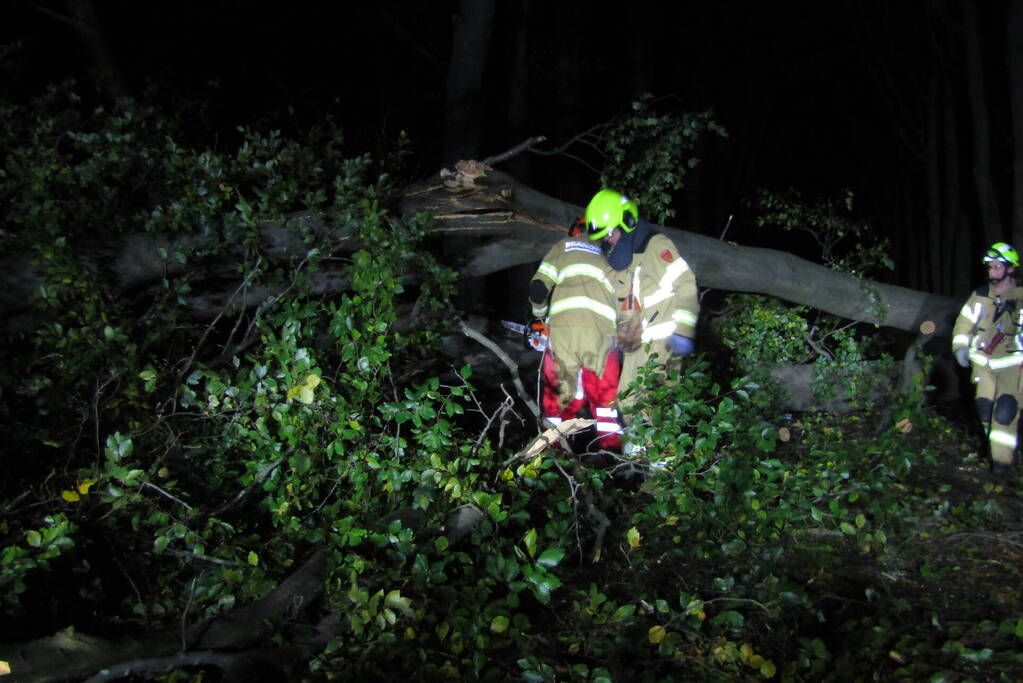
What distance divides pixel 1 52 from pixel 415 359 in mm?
4355

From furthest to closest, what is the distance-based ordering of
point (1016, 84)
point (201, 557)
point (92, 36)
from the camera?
point (92, 36) → point (1016, 84) → point (201, 557)

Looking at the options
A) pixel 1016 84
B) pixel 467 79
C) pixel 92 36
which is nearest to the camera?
pixel 1016 84

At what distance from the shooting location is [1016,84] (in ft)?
22.1

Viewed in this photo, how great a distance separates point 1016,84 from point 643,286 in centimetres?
475

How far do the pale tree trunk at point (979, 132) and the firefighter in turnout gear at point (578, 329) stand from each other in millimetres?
6481

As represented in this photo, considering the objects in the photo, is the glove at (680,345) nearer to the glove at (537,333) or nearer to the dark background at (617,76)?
the glove at (537,333)

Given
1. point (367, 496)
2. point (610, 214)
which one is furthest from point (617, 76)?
point (367, 496)

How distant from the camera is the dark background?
29.1 ft

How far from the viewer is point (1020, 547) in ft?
12.3

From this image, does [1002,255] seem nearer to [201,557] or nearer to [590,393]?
[590,393]

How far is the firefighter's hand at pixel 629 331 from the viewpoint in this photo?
→ 5.00m

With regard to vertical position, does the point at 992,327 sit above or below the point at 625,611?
above

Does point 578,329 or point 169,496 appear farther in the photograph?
point 578,329

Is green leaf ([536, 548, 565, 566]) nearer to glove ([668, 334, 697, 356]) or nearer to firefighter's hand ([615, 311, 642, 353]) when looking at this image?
glove ([668, 334, 697, 356])
